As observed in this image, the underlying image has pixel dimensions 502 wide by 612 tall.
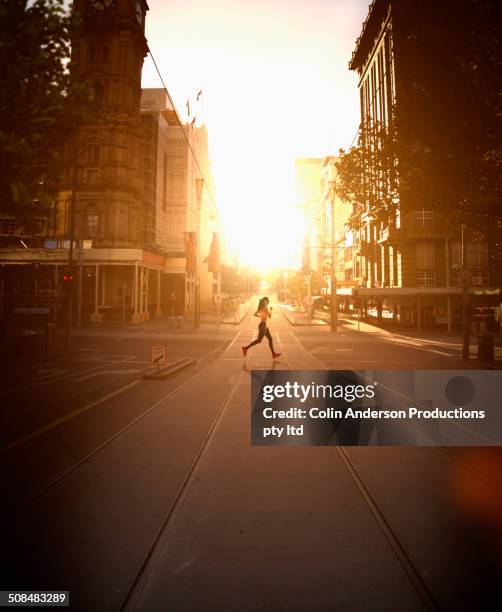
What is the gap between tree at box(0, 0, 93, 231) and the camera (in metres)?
5.48

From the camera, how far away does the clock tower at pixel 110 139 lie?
37469 mm

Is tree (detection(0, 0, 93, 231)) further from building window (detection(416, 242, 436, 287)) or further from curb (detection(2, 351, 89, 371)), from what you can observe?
building window (detection(416, 242, 436, 287))

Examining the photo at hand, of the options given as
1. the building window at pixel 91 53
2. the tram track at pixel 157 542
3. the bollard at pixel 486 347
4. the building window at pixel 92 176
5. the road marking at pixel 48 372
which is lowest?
the road marking at pixel 48 372

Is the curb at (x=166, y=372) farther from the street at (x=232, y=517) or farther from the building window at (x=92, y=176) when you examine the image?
the building window at (x=92, y=176)

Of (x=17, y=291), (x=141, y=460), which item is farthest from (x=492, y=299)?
(x=17, y=291)

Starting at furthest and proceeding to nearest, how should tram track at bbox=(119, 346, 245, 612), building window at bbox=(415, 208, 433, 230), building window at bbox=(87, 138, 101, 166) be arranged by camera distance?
building window at bbox=(415, 208, 433, 230) < building window at bbox=(87, 138, 101, 166) < tram track at bbox=(119, 346, 245, 612)

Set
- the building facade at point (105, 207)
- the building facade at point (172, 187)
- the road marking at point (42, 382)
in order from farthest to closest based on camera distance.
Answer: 1. the building facade at point (172, 187)
2. the building facade at point (105, 207)
3. the road marking at point (42, 382)

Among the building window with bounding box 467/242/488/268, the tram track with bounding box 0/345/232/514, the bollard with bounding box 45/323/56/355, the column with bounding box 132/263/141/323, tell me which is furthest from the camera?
the building window with bounding box 467/242/488/268

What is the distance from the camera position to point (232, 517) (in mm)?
3805

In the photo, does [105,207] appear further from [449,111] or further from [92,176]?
[449,111]

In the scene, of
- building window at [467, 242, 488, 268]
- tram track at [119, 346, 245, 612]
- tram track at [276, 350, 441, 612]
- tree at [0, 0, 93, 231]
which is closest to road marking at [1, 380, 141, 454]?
tram track at [119, 346, 245, 612]

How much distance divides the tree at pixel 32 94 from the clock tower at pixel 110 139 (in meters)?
33.4

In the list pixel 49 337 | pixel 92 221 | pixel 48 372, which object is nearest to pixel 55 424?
pixel 48 372

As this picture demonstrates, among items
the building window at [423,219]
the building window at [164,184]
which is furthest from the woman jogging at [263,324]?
the building window at [164,184]
